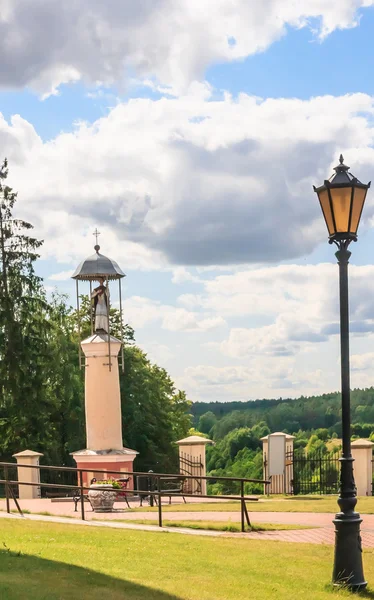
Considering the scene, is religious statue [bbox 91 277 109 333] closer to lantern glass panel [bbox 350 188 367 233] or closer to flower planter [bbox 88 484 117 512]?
flower planter [bbox 88 484 117 512]

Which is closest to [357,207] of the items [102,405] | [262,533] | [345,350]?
[345,350]

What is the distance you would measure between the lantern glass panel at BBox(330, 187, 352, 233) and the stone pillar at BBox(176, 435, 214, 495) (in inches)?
697

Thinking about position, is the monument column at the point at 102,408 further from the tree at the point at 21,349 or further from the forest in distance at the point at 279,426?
the forest in distance at the point at 279,426

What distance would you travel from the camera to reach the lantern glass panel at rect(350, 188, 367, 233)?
10.4 m

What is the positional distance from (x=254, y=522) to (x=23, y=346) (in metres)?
21.7

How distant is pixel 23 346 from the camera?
121 ft

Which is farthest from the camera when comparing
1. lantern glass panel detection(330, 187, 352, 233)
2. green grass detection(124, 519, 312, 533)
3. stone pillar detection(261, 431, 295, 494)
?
stone pillar detection(261, 431, 295, 494)

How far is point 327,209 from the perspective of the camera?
10.5 metres

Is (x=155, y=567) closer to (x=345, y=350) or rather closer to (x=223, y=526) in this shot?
(x=345, y=350)

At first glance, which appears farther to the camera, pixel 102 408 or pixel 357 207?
pixel 102 408

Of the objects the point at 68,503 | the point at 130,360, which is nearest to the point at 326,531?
the point at 68,503

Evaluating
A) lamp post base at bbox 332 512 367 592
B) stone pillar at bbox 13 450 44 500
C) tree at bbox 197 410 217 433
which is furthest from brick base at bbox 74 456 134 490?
tree at bbox 197 410 217 433

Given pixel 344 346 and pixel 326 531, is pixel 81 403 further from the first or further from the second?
pixel 344 346

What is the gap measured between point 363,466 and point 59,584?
1696 centimetres
